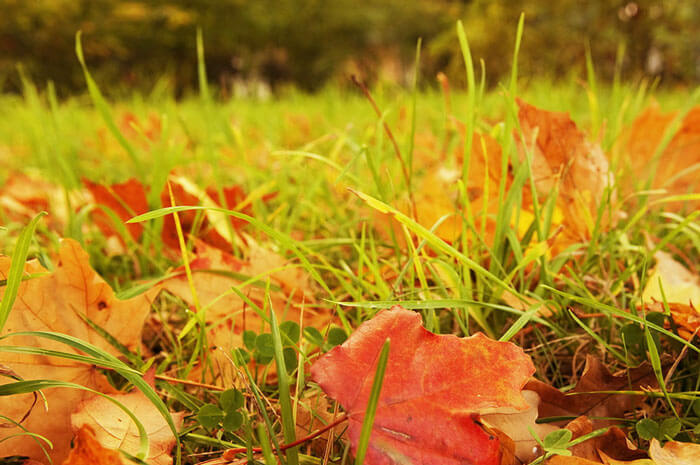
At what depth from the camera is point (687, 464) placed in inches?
14.9

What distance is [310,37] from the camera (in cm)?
1358

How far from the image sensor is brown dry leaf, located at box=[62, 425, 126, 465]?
342mm

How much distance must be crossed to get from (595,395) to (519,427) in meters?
0.09

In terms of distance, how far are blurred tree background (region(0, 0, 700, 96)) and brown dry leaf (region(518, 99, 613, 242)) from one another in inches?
149

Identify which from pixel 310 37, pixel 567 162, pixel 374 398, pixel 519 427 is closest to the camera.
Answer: pixel 374 398

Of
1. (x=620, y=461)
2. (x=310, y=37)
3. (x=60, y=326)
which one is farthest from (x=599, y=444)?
(x=310, y=37)

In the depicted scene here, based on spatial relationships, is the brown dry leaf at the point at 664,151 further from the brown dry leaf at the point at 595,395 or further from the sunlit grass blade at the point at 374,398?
the sunlit grass blade at the point at 374,398

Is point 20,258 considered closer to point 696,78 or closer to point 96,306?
point 96,306

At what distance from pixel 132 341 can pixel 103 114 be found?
41cm

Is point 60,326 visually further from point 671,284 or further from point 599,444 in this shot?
point 671,284

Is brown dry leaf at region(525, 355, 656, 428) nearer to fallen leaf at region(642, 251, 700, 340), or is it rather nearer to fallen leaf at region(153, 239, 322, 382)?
fallen leaf at region(642, 251, 700, 340)

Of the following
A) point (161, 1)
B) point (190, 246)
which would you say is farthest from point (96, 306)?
point (161, 1)

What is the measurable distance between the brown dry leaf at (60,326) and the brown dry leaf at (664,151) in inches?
33.4

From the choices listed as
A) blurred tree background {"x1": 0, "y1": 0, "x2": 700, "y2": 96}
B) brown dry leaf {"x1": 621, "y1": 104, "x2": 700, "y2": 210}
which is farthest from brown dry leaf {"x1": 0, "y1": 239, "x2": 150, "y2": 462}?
blurred tree background {"x1": 0, "y1": 0, "x2": 700, "y2": 96}
